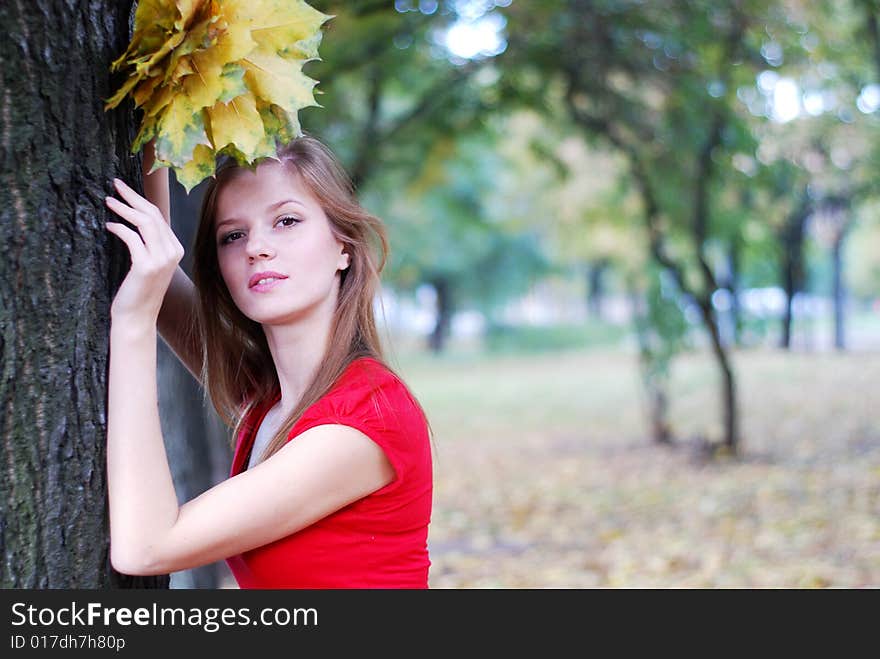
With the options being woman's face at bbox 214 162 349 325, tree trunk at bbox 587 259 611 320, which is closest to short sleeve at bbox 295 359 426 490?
woman's face at bbox 214 162 349 325

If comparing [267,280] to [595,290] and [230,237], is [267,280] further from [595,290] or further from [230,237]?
[595,290]

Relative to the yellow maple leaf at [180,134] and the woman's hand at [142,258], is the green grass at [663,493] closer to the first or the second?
the woman's hand at [142,258]

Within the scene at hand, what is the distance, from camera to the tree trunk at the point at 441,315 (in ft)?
116

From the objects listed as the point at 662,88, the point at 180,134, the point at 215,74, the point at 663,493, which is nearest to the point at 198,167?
the point at 180,134

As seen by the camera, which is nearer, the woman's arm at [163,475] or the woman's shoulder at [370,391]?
the woman's arm at [163,475]

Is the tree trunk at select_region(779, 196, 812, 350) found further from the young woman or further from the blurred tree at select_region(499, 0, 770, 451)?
the young woman

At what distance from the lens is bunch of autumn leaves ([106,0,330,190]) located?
158 centimetres

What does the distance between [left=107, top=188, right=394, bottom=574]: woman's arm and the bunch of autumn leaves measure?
0.17m

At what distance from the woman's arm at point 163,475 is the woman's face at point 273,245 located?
21 cm

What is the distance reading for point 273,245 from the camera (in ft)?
6.05

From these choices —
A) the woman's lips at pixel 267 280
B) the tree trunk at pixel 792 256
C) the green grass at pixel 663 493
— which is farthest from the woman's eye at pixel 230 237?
the tree trunk at pixel 792 256

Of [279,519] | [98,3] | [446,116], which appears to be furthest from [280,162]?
[446,116]

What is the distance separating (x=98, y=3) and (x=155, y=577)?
3.67 ft
